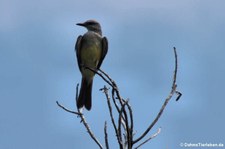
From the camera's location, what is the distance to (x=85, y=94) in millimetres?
7961

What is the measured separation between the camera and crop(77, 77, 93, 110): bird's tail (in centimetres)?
716

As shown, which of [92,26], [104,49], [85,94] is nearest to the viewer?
[85,94]

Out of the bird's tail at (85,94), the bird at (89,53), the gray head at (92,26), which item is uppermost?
the gray head at (92,26)

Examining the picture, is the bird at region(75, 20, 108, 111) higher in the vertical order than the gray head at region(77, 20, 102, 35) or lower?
lower

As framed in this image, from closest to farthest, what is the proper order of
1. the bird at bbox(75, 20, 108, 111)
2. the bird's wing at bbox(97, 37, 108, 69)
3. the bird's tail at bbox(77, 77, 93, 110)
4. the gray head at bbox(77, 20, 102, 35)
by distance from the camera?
the bird's tail at bbox(77, 77, 93, 110)
the bird at bbox(75, 20, 108, 111)
the bird's wing at bbox(97, 37, 108, 69)
the gray head at bbox(77, 20, 102, 35)

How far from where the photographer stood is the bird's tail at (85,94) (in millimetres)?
7156

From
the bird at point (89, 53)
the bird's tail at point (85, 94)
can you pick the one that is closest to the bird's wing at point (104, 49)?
the bird at point (89, 53)

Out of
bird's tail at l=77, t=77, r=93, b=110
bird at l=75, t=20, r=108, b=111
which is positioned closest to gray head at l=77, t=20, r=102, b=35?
bird at l=75, t=20, r=108, b=111

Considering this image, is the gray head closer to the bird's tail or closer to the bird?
the bird

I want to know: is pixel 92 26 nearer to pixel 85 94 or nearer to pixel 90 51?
pixel 90 51

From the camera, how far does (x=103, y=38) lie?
935 cm

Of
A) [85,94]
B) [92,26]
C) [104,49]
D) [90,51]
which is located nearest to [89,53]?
[90,51]

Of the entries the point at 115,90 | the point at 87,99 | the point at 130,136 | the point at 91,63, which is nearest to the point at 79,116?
the point at 115,90

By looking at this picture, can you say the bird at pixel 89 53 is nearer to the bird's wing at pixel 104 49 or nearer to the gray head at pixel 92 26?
the bird's wing at pixel 104 49
